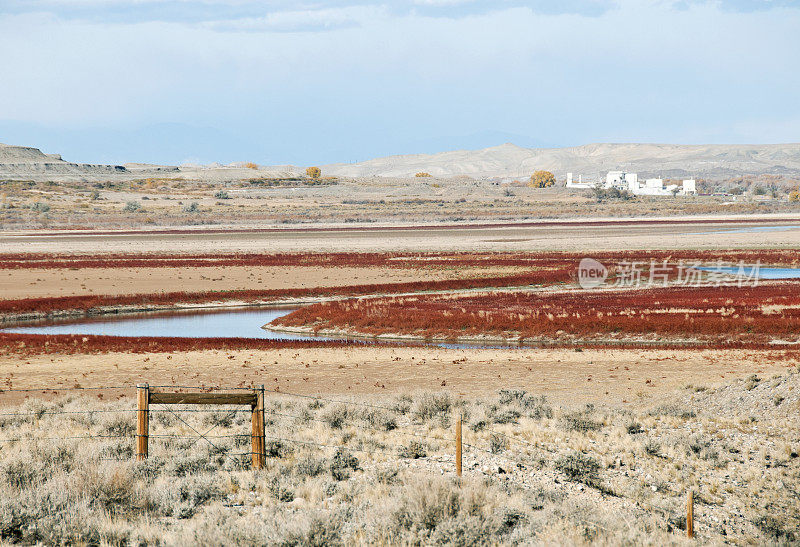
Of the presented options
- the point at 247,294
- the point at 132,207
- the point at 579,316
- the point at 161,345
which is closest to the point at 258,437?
the point at 161,345

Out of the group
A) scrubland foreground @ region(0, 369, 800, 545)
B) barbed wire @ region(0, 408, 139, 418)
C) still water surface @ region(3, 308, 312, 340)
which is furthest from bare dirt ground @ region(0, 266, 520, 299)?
scrubland foreground @ region(0, 369, 800, 545)

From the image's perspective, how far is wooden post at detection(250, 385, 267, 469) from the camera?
12.0 m

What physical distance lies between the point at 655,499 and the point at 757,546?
159 cm

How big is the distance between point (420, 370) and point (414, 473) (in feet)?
37.6

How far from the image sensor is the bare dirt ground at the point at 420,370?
20078 mm

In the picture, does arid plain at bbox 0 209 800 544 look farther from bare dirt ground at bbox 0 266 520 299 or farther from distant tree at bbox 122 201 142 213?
distant tree at bbox 122 201 142 213

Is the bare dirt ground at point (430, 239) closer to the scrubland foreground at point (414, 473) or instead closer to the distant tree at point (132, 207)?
the distant tree at point (132, 207)

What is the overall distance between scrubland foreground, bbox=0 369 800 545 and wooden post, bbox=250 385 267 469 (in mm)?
210

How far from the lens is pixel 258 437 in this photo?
12.2 m

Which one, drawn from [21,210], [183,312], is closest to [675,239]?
[183,312]

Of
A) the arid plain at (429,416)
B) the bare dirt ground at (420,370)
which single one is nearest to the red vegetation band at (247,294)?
the arid plain at (429,416)

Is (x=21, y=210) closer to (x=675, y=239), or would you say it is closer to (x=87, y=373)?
(x=675, y=239)

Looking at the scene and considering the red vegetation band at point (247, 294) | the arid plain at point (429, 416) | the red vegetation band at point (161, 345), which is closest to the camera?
the arid plain at point (429, 416)

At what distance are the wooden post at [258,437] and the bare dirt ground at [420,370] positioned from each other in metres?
7.05
